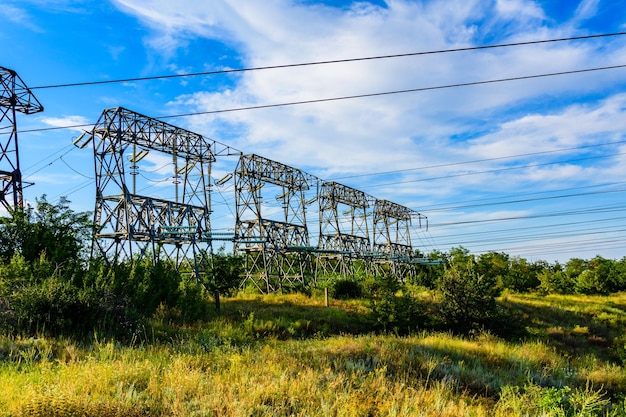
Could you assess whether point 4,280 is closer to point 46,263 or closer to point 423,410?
point 46,263

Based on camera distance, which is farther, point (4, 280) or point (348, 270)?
point (348, 270)

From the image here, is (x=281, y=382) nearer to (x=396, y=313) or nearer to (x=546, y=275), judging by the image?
(x=396, y=313)

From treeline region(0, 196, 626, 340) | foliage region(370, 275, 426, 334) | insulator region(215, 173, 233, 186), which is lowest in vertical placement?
foliage region(370, 275, 426, 334)

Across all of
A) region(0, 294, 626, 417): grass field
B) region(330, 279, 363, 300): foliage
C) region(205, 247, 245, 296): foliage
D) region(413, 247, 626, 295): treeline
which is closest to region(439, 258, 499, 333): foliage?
region(0, 294, 626, 417): grass field

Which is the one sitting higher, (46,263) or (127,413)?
(46,263)

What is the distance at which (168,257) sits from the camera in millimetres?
23359

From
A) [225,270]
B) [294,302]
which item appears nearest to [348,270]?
[225,270]

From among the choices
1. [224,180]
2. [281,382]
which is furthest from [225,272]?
[281,382]

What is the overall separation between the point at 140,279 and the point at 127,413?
10634 mm

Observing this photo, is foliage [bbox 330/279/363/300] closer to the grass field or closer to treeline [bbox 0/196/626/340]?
treeline [bbox 0/196/626/340]

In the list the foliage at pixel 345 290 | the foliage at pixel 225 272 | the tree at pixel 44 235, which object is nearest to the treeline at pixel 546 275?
the foliage at pixel 345 290

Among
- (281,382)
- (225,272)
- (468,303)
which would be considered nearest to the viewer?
(281,382)

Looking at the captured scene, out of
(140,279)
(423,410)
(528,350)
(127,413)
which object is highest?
(140,279)

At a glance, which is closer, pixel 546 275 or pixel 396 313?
pixel 396 313
